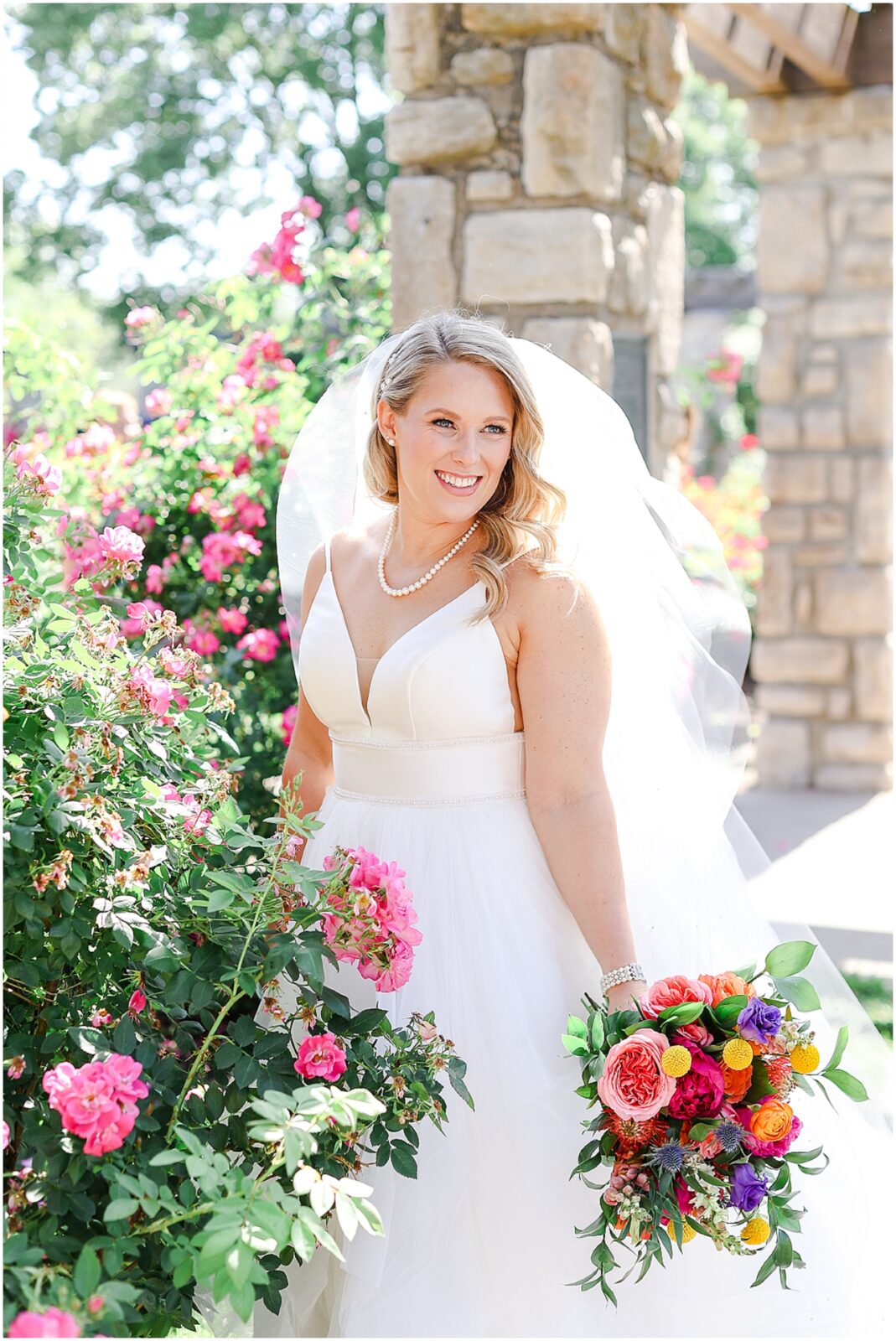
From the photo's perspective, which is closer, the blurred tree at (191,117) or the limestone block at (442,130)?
the limestone block at (442,130)

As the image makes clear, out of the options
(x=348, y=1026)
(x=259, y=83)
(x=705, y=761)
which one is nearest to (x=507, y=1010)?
(x=348, y=1026)

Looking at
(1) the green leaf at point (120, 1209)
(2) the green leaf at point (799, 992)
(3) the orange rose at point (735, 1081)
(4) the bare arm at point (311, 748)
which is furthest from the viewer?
(4) the bare arm at point (311, 748)

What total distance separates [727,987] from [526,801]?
0.51m

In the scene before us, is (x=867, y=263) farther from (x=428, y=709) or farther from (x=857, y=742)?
(x=428, y=709)

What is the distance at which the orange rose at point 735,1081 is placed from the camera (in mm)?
1788

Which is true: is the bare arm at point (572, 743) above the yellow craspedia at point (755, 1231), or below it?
above

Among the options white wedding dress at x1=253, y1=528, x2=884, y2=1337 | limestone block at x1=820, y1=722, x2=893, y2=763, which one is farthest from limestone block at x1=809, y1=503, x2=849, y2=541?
white wedding dress at x1=253, y1=528, x2=884, y2=1337

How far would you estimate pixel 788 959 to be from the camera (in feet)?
6.21

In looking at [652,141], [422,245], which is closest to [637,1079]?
Result: [422,245]

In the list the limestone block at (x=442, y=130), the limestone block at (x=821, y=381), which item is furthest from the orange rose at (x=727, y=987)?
the limestone block at (x=821, y=381)

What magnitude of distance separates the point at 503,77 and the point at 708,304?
547 inches

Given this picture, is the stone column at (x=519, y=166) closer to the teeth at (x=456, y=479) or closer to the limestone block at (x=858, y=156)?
the teeth at (x=456, y=479)

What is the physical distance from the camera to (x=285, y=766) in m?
2.58

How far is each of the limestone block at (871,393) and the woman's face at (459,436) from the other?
16.3 feet
